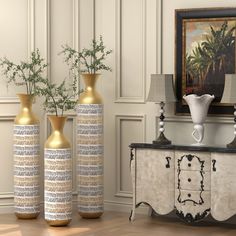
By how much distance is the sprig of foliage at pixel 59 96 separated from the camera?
21.8ft

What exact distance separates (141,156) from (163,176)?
0.28 metres

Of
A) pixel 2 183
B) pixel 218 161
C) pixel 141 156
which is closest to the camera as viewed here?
pixel 218 161

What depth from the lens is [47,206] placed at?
648 centimetres

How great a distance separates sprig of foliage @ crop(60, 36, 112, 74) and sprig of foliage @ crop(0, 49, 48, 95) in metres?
0.28

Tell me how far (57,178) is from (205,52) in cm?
176

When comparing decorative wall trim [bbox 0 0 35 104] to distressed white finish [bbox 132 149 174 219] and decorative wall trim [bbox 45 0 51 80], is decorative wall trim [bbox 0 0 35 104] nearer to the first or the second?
decorative wall trim [bbox 45 0 51 80]

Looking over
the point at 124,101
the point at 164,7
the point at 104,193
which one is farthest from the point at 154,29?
the point at 104,193

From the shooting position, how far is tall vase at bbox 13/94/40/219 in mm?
6793

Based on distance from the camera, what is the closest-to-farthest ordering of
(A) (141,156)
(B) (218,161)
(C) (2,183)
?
(B) (218,161), (A) (141,156), (C) (2,183)

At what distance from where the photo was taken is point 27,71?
7.15 metres

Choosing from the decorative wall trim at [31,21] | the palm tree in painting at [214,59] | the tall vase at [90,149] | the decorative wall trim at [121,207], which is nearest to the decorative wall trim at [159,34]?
the palm tree in painting at [214,59]

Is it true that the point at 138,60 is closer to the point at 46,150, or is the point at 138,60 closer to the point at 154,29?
the point at 154,29

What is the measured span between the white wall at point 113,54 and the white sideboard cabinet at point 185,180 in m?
0.40

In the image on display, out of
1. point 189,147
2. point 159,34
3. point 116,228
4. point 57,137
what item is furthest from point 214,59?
point 116,228
